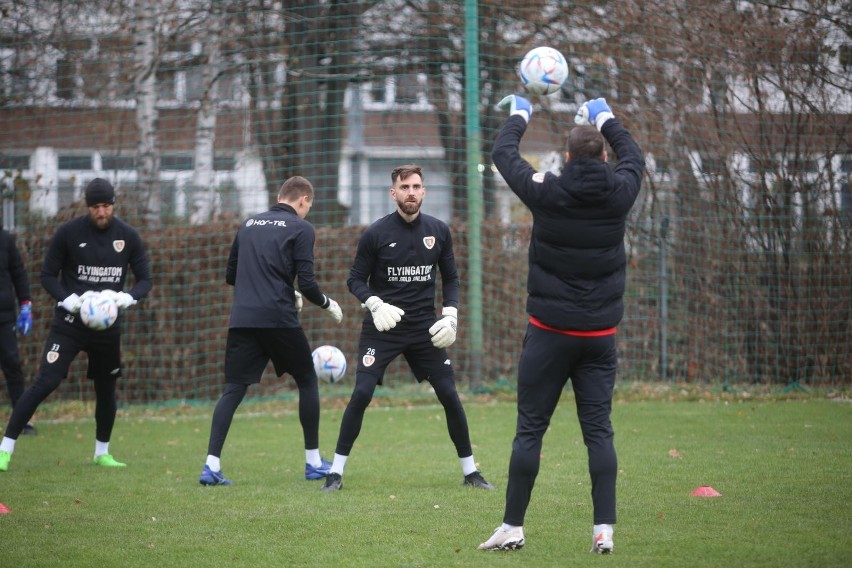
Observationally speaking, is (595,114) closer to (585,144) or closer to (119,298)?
(585,144)

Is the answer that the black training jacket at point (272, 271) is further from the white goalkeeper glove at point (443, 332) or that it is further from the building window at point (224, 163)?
the building window at point (224, 163)

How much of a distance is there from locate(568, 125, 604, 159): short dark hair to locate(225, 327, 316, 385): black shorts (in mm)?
2829

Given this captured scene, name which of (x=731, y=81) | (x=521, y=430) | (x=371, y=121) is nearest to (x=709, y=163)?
(x=731, y=81)

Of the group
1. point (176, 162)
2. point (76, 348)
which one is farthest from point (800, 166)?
point (76, 348)

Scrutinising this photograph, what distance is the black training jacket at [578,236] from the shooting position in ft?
14.8

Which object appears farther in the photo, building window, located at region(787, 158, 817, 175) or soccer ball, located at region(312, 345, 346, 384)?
building window, located at region(787, 158, 817, 175)

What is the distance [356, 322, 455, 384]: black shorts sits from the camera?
6.46m

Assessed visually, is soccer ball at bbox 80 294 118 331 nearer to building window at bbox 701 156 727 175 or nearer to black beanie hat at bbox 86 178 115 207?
black beanie hat at bbox 86 178 115 207

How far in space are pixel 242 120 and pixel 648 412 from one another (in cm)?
642

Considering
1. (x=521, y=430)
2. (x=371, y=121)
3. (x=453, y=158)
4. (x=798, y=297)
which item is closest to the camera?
(x=521, y=430)

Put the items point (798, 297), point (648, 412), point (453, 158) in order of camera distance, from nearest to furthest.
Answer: point (648, 412) → point (798, 297) → point (453, 158)

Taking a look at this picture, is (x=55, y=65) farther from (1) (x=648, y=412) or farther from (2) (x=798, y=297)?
(2) (x=798, y=297)

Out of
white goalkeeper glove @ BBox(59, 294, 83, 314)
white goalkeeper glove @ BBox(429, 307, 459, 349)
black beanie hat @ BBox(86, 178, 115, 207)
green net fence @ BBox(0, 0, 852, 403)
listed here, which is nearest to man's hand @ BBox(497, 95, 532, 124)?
white goalkeeper glove @ BBox(429, 307, 459, 349)

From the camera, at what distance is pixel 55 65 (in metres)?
12.6
